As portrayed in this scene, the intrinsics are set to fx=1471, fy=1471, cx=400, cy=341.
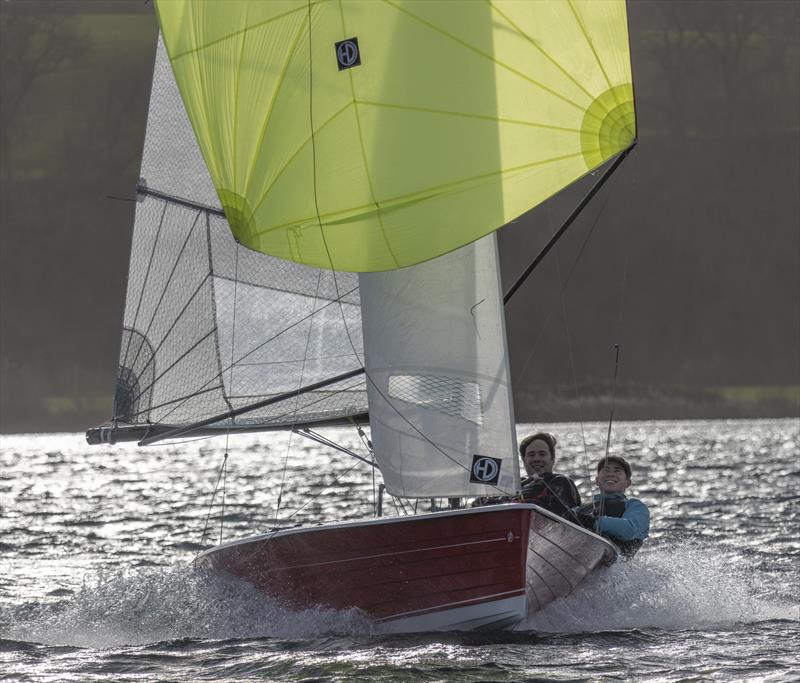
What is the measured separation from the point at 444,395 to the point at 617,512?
2.07 metres

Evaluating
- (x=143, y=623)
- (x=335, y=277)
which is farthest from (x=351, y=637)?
(x=335, y=277)

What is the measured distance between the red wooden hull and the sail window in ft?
2.73

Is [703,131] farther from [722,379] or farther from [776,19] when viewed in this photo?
[722,379]

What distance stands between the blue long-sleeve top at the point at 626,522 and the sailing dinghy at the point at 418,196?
489 millimetres

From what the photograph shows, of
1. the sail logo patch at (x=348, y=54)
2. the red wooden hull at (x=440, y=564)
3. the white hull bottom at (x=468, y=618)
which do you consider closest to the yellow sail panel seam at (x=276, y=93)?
the sail logo patch at (x=348, y=54)

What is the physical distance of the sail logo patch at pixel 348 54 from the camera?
1062cm

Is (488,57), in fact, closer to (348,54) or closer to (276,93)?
(348,54)

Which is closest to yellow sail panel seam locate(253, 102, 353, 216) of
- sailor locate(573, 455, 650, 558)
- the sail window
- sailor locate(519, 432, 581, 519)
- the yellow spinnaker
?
the yellow spinnaker

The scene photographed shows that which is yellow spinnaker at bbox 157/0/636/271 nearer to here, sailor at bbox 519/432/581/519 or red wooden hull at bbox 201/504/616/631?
red wooden hull at bbox 201/504/616/631

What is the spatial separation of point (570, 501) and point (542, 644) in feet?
4.08

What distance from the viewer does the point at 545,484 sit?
1138cm

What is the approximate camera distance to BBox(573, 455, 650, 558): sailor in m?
11.7

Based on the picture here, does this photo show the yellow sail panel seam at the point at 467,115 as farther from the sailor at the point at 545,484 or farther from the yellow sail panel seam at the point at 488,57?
Result: the sailor at the point at 545,484

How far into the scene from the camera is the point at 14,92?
147 metres
